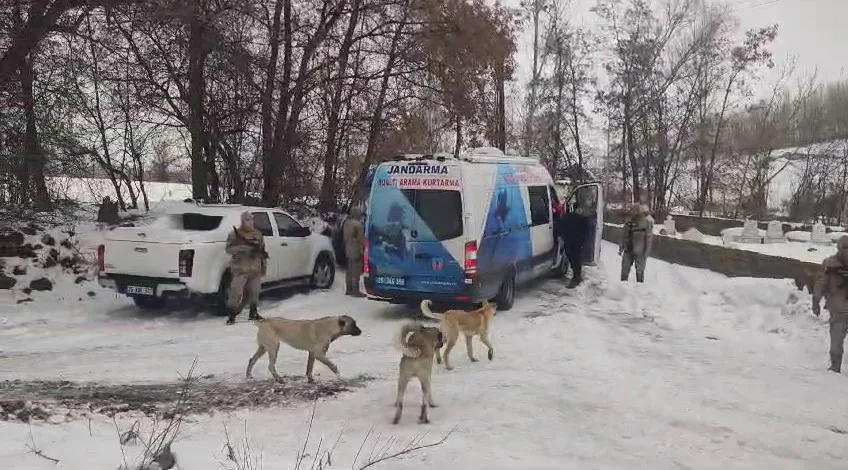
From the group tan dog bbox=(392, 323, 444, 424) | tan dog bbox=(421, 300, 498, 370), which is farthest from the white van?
tan dog bbox=(392, 323, 444, 424)

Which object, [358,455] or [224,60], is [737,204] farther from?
[358,455]

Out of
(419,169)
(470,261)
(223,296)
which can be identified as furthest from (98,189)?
(470,261)

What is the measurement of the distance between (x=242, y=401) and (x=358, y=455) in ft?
6.04

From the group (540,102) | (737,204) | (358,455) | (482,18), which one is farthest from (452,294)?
(737,204)

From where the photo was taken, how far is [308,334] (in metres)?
6.79

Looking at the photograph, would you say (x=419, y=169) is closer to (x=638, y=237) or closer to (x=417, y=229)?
(x=417, y=229)

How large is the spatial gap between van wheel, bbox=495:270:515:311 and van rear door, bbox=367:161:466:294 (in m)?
1.38

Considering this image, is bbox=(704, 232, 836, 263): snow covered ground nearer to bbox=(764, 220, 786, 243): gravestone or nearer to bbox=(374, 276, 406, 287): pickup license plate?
bbox=(764, 220, 786, 243): gravestone

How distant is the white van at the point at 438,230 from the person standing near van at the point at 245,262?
159 centimetres

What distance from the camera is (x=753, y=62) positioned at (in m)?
35.6

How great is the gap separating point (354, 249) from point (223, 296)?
8.60ft

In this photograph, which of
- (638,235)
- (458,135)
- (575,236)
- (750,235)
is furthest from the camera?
(750,235)

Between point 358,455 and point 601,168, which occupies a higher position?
point 601,168

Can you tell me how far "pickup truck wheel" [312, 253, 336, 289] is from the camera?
515 inches
